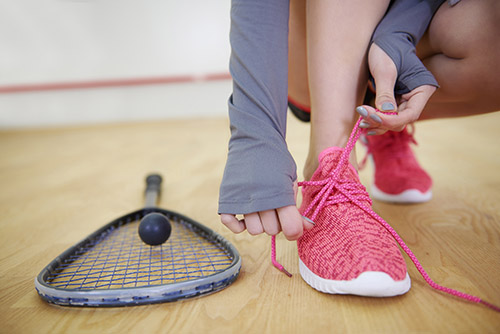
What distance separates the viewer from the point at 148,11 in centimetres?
263

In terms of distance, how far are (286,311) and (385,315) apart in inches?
4.5

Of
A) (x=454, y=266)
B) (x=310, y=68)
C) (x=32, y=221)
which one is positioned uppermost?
(x=310, y=68)

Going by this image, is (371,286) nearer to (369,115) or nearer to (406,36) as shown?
(369,115)

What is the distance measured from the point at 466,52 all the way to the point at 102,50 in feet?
8.30

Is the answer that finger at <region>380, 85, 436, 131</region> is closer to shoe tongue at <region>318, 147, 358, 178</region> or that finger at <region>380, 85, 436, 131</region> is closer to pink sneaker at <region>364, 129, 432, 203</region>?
shoe tongue at <region>318, 147, 358, 178</region>

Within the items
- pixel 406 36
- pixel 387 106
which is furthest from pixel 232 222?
pixel 406 36

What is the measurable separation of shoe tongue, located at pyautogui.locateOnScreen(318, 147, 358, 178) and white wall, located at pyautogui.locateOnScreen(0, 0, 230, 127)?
7.51ft

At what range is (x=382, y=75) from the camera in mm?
540

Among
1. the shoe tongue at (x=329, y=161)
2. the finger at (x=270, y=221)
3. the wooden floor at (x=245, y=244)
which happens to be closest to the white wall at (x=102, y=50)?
the wooden floor at (x=245, y=244)

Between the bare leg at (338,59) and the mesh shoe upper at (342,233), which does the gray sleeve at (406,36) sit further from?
the mesh shoe upper at (342,233)

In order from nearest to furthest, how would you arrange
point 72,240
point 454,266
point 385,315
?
point 385,315 → point 454,266 → point 72,240

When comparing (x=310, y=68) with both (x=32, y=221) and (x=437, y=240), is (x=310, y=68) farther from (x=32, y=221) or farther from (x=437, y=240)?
(x=32, y=221)

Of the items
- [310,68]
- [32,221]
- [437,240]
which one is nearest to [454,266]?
[437,240]

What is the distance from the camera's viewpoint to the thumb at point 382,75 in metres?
0.50
